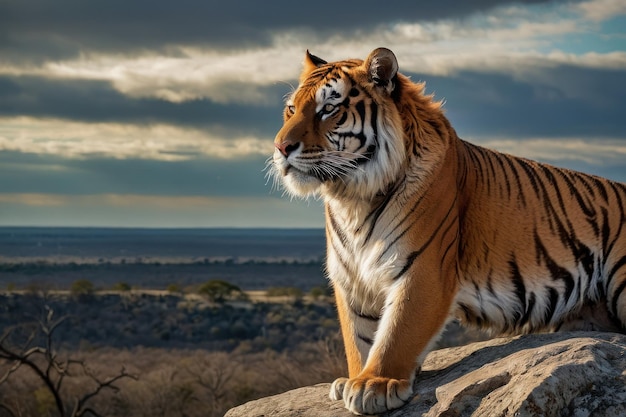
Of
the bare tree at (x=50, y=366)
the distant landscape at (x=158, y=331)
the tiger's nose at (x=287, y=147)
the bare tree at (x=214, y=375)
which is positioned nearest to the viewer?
the tiger's nose at (x=287, y=147)

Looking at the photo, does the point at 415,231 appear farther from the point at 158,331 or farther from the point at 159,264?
the point at 159,264

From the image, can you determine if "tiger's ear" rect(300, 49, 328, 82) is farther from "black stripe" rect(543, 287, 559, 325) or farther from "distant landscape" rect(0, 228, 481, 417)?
"distant landscape" rect(0, 228, 481, 417)

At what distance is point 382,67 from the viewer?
620 cm

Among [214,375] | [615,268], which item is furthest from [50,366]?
[615,268]

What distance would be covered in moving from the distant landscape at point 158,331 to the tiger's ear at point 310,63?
18.2 feet

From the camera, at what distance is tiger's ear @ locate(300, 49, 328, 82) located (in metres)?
6.73

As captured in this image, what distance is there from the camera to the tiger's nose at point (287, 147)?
6.00 m

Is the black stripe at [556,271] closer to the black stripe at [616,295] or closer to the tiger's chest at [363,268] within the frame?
the black stripe at [616,295]

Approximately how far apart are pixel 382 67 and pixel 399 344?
1841 millimetres

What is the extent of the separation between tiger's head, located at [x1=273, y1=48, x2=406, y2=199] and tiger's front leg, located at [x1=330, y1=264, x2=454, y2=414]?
75 cm

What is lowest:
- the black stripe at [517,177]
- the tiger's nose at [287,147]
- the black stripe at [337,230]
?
the black stripe at [337,230]

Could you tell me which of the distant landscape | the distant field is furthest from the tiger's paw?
the distant field

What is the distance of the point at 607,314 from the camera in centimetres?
682

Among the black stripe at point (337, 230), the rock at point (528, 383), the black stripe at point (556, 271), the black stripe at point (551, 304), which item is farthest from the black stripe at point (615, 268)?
the black stripe at point (337, 230)
